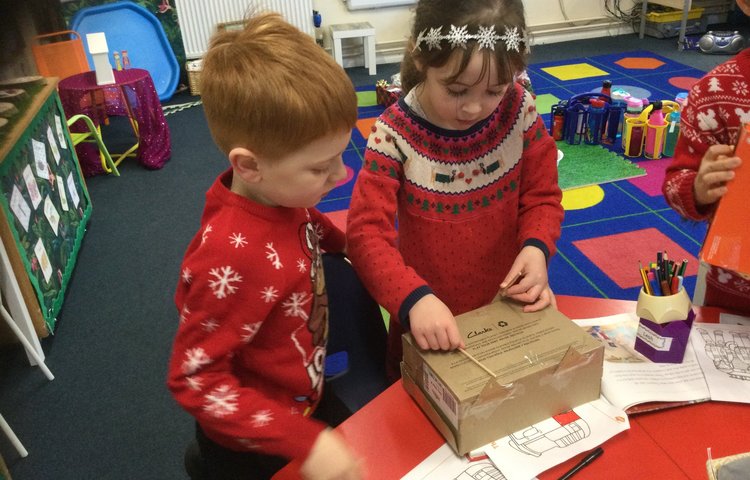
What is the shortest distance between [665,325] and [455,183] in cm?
43

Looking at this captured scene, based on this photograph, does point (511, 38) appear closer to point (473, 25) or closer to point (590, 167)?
point (473, 25)

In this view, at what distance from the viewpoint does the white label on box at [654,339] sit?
94 centimetres

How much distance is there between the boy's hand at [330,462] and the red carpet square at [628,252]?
1.90 m

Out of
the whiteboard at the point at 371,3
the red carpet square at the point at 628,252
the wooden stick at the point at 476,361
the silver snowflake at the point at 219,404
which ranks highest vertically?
the wooden stick at the point at 476,361

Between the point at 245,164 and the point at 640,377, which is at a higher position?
the point at 245,164

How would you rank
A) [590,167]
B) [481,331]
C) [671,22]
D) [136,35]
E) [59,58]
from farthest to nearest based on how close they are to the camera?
[671,22], [136,35], [59,58], [590,167], [481,331]

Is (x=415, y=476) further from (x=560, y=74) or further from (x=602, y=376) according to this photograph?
(x=560, y=74)

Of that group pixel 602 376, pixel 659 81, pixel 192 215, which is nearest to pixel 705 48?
pixel 659 81

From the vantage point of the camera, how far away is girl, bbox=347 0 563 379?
38.0 inches

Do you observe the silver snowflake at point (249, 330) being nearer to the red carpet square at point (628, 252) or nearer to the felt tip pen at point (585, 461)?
the felt tip pen at point (585, 461)

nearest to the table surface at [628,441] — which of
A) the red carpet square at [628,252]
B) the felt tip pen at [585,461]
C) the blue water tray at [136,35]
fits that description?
the felt tip pen at [585,461]

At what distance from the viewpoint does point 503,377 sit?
789 millimetres

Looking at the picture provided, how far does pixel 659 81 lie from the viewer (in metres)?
4.49

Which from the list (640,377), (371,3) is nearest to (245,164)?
(640,377)
